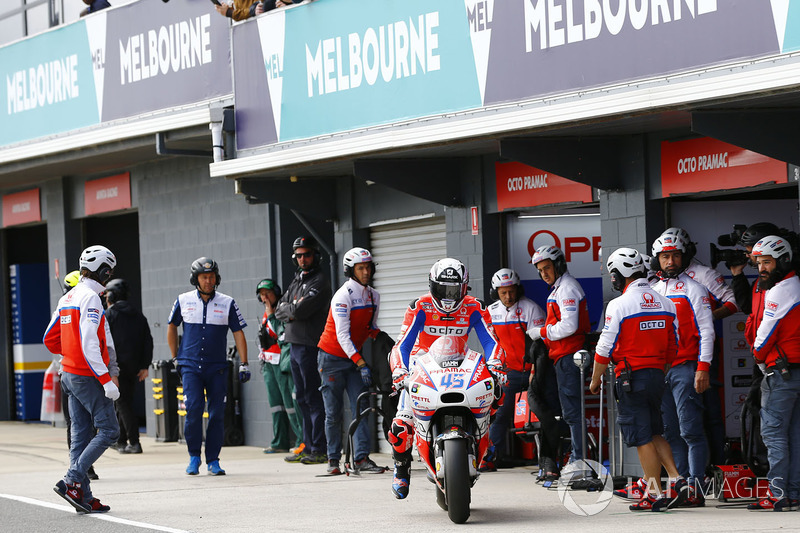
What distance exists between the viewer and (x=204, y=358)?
1288 cm

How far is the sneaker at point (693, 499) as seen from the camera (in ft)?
32.6

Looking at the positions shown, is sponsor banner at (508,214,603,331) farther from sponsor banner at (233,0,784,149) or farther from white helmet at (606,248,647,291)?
white helmet at (606,248,647,291)

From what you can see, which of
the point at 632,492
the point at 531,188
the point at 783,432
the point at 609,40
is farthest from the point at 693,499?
the point at 531,188

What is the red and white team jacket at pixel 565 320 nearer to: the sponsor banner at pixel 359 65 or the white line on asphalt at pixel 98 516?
the sponsor banner at pixel 359 65

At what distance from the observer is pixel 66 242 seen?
20.2 m

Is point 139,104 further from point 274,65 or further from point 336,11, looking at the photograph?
point 336,11

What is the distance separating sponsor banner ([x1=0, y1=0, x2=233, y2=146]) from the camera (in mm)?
15750

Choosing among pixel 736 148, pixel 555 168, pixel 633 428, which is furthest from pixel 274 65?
pixel 633 428

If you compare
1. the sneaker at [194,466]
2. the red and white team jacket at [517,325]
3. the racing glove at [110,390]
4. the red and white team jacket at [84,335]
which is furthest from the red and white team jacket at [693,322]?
the sneaker at [194,466]

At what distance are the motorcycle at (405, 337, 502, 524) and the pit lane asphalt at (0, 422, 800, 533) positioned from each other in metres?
0.30

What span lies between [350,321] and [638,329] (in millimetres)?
3664

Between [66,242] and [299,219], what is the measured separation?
6.02m

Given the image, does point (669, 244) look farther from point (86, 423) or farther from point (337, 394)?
point (86, 423)

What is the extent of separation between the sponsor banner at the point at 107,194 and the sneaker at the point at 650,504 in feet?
34.7
